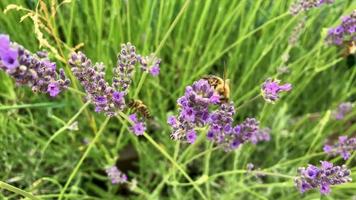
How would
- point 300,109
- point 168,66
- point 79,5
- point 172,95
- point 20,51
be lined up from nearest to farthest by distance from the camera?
point 20,51 → point 79,5 → point 172,95 → point 168,66 → point 300,109

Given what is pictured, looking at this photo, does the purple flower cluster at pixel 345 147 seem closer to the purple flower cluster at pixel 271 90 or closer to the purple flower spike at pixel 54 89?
the purple flower cluster at pixel 271 90

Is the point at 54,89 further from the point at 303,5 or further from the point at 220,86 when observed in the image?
the point at 303,5

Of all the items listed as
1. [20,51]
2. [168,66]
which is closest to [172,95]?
[168,66]

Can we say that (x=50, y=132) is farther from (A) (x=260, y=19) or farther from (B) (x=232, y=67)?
(A) (x=260, y=19)

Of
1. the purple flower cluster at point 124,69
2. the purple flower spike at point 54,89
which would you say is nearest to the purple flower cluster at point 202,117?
the purple flower cluster at point 124,69

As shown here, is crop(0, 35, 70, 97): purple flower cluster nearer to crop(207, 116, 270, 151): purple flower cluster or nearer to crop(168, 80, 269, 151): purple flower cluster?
crop(168, 80, 269, 151): purple flower cluster

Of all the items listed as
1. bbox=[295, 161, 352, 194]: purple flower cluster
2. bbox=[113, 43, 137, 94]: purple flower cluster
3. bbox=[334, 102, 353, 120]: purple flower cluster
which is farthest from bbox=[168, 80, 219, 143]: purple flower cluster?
bbox=[334, 102, 353, 120]: purple flower cluster

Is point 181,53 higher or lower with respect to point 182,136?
higher

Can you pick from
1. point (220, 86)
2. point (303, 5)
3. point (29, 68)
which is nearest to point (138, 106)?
point (220, 86)
